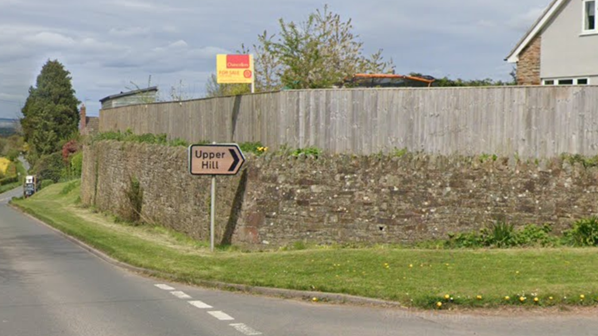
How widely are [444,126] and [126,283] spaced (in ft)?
26.1

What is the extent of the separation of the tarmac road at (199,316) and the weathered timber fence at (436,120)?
20.6 ft

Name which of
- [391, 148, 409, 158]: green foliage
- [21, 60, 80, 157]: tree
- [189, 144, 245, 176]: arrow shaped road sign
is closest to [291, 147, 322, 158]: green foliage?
[189, 144, 245, 176]: arrow shaped road sign

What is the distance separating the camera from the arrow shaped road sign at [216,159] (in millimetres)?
18656

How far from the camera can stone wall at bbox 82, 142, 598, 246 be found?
17.2 meters

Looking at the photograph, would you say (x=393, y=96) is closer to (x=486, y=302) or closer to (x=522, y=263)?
(x=522, y=263)

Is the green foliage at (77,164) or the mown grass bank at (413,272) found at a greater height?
the green foliage at (77,164)

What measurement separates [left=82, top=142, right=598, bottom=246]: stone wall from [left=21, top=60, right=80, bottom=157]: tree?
8648 cm

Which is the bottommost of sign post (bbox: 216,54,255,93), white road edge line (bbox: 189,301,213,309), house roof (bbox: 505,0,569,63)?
white road edge line (bbox: 189,301,213,309)

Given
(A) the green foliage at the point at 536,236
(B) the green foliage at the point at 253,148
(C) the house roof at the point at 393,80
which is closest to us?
(A) the green foliage at the point at 536,236

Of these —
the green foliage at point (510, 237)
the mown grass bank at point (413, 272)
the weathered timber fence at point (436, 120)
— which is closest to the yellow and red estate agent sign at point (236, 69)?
the weathered timber fence at point (436, 120)

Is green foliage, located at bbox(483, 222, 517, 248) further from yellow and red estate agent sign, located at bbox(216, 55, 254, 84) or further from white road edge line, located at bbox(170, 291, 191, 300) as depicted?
yellow and red estate agent sign, located at bbox(216, 55, 254, 84)

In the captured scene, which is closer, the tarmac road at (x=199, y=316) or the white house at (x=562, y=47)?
the tarmac road at (x=199, y=316)

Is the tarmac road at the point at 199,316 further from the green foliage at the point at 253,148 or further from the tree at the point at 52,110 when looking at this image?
the tree at the point at 52,110

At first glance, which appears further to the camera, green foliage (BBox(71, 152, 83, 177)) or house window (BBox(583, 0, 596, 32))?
green foliage (BBox(71, 152, 83, 177))
